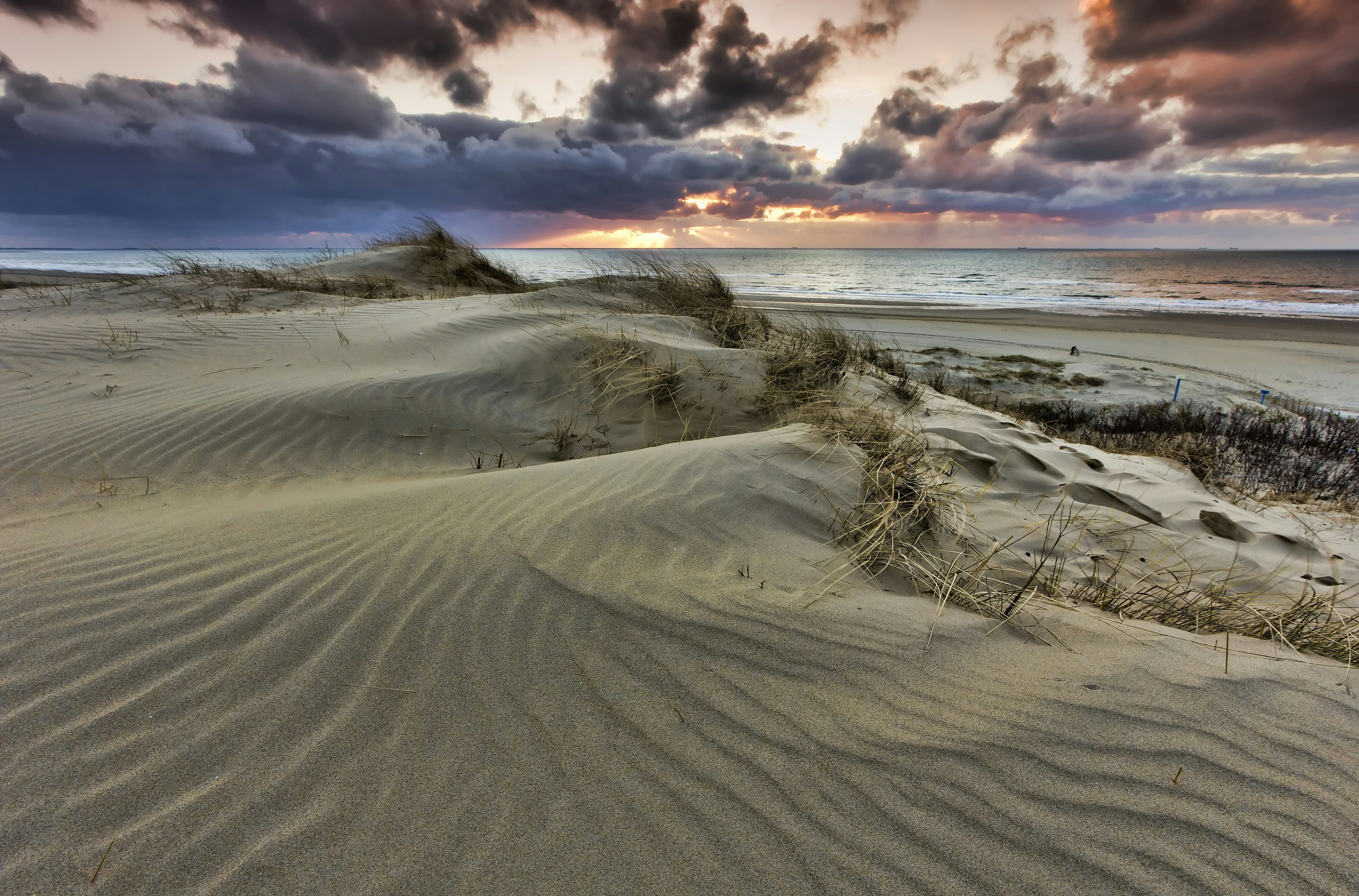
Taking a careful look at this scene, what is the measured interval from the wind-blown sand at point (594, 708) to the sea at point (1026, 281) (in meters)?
8.73

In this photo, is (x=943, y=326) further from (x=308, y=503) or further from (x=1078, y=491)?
(x=308, y=503)

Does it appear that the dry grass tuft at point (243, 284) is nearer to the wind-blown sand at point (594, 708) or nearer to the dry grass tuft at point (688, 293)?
the dry grass tuft at point (688, 293)

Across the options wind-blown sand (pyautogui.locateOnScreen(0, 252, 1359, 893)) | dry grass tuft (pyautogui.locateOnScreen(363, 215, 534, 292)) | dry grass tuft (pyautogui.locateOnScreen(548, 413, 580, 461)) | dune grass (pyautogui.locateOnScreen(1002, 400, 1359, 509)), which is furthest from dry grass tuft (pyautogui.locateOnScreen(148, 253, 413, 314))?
dune grass (pyautogui.locateOnScreen(1002, 400, 1359, 509))

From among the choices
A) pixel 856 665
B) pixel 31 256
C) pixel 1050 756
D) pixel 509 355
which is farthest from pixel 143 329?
pixel 31 256

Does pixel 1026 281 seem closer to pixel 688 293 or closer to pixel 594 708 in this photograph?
pixel 688 293

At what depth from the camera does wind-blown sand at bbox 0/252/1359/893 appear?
1.28 meters

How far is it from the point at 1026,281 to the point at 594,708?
38485 mm

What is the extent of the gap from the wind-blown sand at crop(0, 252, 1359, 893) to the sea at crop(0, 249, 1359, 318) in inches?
344

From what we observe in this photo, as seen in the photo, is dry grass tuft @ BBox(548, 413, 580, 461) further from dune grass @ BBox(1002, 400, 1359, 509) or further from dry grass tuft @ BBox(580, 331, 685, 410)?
dune grass @ BBox(1002, 400, 1359, 509)

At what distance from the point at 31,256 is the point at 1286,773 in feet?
315

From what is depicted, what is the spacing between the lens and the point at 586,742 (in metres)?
1.55

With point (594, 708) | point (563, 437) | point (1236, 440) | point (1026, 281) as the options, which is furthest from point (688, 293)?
point (1026, 281)

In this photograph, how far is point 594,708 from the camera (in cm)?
165

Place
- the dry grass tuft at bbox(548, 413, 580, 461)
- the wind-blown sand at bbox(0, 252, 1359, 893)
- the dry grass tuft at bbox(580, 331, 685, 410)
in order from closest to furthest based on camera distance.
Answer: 1. the wind-blown sand at bbox(0, 252, 1359, 893)
2. the dry grass tuft at bbox(548, 413, 580, 461)
3. the dry grass tuft at bbox(580, 331, 685, 410)
